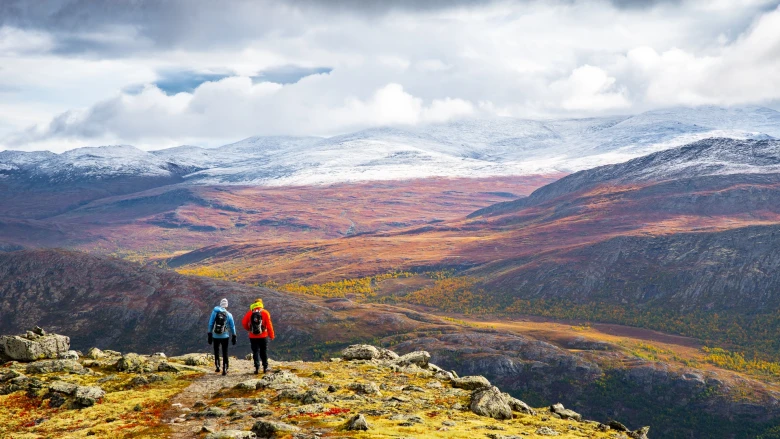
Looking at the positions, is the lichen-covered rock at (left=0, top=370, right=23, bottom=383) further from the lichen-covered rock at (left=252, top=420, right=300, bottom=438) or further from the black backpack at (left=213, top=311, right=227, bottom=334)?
A: the lichen-covered rock at (left=252, top=420, right=300, bottom=438)

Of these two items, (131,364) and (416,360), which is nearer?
(131,364)

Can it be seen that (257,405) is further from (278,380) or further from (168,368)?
(168,368)

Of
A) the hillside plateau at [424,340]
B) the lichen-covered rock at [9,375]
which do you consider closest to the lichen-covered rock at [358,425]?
the lichen-covered rock at [9,375]

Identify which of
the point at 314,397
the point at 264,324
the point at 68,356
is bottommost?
the point at 314,397

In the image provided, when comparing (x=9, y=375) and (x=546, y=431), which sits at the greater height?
(x=9, y=375)

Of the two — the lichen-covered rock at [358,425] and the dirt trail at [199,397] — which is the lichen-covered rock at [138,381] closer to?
the dirt trail at [199,397]

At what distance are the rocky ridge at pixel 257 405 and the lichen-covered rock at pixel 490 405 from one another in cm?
6

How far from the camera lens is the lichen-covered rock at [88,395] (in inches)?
1233

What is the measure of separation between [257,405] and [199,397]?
170 inches

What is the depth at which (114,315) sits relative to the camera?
16175 cm

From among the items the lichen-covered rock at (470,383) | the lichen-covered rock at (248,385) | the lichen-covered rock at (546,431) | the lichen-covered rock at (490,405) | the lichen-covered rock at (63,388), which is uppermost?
the lichen-covered rock at (63,388)

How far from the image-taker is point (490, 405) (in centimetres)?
3083

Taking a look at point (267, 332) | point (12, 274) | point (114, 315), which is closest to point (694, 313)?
point (114, 315)

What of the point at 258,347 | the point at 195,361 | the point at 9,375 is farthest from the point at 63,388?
the point at 195,361
